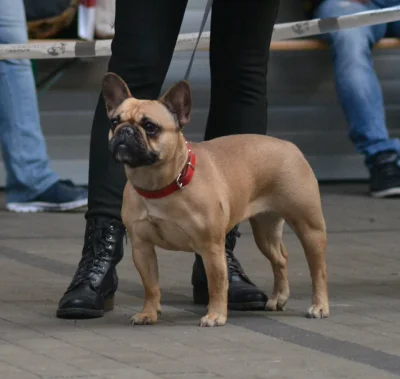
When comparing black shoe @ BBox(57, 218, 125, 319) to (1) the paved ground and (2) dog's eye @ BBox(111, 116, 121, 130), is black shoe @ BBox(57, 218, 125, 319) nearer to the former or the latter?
(1) the paved ground

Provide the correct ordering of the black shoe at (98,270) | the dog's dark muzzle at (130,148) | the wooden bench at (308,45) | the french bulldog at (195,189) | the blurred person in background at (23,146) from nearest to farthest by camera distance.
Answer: the dog's dark muzzle at (130,148) < the french bulldog at (195,189) < the black shoe at (98,270) < the blurred person in background at (23,146) < the wooden bench at (308,45)

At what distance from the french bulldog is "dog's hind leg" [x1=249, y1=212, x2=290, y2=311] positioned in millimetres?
102

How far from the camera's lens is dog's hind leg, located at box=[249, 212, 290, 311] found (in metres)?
5.25

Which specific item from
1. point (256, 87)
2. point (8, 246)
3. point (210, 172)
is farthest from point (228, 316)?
point (8, 246)

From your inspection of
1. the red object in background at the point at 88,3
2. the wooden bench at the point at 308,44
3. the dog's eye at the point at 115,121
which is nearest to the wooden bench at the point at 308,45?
the wooden bench at the point at 308,44

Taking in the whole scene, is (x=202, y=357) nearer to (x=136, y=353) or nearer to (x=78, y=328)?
(x=136, y=353)

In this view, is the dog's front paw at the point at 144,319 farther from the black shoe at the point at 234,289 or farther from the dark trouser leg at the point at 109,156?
the black shoe at the point at 234,289

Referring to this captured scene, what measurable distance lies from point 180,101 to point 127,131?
0.26 metres

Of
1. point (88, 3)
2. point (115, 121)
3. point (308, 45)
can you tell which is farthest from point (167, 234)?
point (308, 45)

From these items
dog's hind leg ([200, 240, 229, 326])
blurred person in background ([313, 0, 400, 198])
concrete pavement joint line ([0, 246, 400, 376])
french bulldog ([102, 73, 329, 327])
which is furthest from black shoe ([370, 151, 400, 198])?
dog's hind leg ([200, 240, 229, 326])

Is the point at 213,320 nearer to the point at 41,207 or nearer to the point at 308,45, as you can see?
the point at 41,207

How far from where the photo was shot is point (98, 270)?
5133 mm

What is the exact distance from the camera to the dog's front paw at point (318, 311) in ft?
16.6

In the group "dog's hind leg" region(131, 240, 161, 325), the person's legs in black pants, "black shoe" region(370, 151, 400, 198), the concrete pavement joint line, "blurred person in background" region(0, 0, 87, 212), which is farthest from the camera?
"black shoe" region(370, 151, 400, 198)
